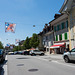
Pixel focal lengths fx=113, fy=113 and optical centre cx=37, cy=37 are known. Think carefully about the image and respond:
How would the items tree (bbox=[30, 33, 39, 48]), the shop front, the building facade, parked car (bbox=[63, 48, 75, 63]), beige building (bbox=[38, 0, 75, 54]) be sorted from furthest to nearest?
1. tree (bbox=[30, 33, 39, 48])
2. the shop front
3. the building facade
4. beige building (bbox=[38, 0, 75, 54])
5. parked car (bbox=[63, 48, 75, 63])

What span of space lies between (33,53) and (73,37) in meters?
10.1

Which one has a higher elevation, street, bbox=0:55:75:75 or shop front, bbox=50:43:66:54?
shop front, bbox=50:43:66:54

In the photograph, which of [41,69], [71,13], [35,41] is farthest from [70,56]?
[35,41]

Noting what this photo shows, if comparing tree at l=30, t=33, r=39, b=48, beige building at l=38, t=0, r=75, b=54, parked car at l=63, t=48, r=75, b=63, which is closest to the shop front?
beige building at l=38, t=0, r=75, b=54

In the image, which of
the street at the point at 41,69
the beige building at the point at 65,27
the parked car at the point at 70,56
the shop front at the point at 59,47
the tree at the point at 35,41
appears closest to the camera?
the street at the point at 41,69

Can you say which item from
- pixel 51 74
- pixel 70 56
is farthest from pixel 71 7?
pixel 51 74

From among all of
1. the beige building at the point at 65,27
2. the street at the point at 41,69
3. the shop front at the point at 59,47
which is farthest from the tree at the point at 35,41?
the street at the point at 41,69

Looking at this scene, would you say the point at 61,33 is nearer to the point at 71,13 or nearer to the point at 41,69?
the point at 71,13

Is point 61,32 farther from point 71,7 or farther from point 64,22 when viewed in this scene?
point 71,7

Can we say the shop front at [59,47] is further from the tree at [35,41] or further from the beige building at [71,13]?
the tree at [35,41]

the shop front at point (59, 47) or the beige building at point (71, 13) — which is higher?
the beige building at point (71, 13)

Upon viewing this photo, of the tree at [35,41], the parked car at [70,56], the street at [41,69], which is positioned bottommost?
the street at [41,69]

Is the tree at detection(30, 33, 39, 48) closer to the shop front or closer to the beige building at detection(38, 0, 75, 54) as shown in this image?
the beige building at detection(38, 0, 75, 54)

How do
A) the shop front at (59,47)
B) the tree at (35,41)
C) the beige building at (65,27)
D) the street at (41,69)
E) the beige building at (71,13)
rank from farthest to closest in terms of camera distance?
the tree at (35,41) → the shop front at (59,47) → the beige building at (65,27) → the beige building at (71,13) → the street at (41,69)
